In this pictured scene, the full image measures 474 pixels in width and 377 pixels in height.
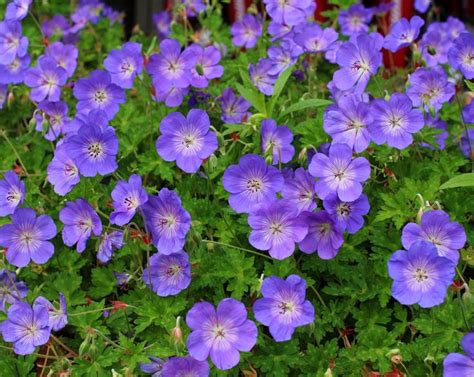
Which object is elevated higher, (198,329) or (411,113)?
(411,113)

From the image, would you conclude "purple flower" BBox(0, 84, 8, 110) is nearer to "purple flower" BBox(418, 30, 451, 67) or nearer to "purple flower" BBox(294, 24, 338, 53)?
"purple flower" BBox(294, 24, 338, 53)

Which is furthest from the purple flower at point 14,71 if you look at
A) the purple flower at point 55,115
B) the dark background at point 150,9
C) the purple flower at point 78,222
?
the dark background at point 150,9

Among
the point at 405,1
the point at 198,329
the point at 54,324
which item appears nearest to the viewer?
the point at 198,329

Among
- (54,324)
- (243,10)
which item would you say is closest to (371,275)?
(54,324)

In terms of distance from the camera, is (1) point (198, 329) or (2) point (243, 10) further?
(2) point (243, 10)

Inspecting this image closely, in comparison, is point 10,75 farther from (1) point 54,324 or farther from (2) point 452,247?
(2) point 452,247

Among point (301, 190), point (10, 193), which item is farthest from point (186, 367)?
point (10, 193)

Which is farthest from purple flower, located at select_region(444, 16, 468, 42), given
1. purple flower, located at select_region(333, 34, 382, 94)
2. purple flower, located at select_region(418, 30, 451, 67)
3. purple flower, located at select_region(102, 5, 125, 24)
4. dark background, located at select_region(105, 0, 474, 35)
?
dark background, located at select_region(105, 0, 474, 35)
